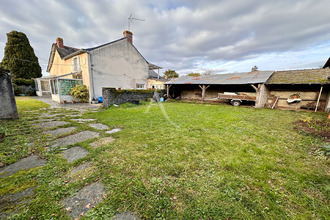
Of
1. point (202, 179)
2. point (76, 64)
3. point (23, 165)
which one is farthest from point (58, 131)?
point (76, 64)

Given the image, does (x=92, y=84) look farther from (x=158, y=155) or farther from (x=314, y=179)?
(x=314, y=179)

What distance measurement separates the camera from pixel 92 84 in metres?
11.5

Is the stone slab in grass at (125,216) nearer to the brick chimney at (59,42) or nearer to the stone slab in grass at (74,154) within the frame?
the stone slab in grass at (74,154)

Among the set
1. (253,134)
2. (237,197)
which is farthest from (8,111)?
(253,134)

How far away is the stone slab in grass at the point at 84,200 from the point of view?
1.54 metres

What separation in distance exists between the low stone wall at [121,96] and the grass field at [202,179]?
6115mm

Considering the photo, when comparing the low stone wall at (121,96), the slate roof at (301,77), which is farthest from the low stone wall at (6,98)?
the slate roof at (301,77)

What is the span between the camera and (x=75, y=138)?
3670 mm

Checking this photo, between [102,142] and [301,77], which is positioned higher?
[301,77]

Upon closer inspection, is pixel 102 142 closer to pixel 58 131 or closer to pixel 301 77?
pixel 58 131

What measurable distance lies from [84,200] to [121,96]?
9256mm

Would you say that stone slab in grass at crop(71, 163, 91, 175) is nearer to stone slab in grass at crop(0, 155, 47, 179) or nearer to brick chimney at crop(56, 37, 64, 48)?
stone slab in grass at crop(0, 155, 47, 179)

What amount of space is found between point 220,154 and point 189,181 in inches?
47.8

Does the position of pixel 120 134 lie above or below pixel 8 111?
below
